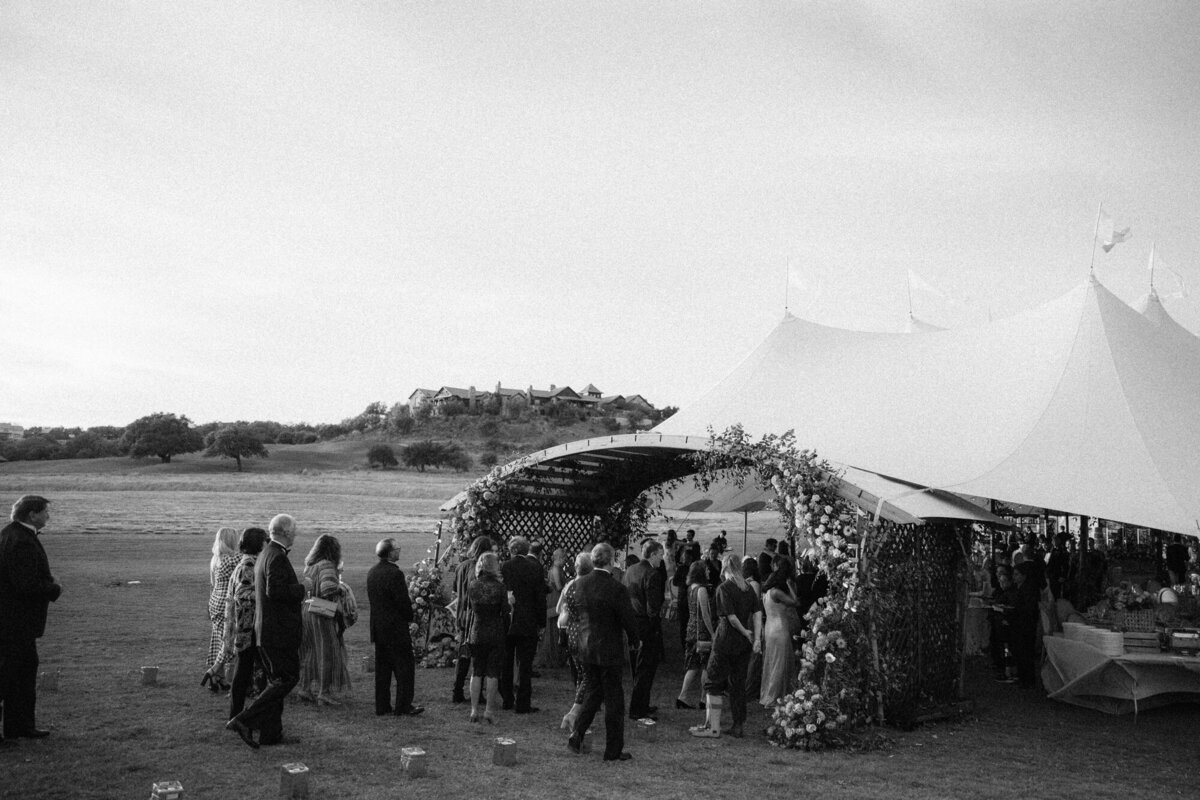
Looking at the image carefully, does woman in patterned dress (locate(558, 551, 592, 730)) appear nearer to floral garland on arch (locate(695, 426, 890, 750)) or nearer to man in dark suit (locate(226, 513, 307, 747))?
floral garland on arch (locate(695, 426, 890, 750))

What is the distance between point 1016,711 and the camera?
31.7 feet

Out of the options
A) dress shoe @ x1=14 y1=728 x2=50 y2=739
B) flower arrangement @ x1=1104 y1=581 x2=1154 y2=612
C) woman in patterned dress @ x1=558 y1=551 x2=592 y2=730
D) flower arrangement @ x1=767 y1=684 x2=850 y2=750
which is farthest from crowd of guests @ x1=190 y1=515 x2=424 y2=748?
flower arrangement @ x1=1104 y1=581 x2=1154 y2=612

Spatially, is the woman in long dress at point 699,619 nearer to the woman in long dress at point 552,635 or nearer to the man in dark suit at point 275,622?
the woman in long dress at point 552,635

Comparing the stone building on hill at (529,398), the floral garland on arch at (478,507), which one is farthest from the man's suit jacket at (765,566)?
the stone building on hill at (529,398)

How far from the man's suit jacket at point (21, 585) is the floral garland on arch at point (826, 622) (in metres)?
5.82

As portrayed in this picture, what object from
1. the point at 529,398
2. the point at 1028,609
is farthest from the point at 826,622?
the point at 529,398

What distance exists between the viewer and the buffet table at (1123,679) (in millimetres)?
9156

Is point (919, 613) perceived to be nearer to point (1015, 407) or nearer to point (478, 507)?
point (1015, 407)

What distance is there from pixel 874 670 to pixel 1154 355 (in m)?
6.60

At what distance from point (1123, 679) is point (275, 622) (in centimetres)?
815

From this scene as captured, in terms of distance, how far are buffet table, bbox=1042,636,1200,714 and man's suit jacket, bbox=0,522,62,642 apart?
31.2ft

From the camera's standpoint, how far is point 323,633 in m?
8.47

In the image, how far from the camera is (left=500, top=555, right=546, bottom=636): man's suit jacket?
8.27 m

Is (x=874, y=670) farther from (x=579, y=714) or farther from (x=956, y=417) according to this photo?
(x=956, y=417)
